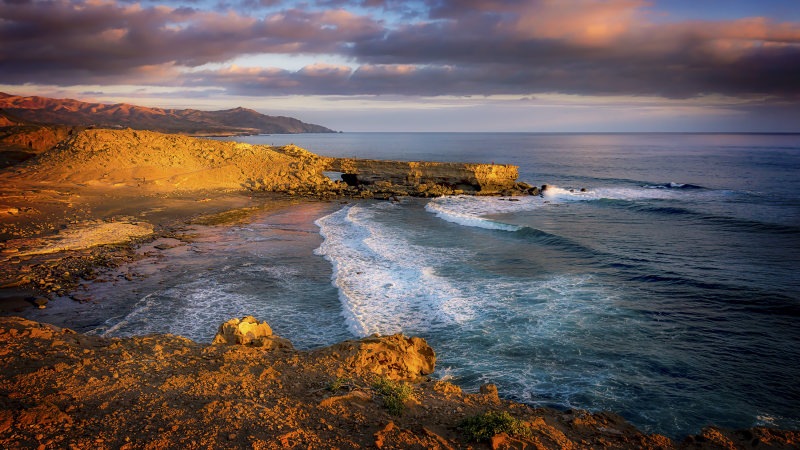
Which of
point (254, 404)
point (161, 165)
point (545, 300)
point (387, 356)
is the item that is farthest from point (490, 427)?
point (161, 165)

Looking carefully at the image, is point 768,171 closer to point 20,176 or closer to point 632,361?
point 632,361

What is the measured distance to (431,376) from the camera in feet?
31.6

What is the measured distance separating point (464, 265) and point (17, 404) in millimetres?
15558

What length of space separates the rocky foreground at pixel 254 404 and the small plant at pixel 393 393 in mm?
25

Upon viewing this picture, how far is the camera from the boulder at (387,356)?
8.74m

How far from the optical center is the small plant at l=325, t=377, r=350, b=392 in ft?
24.1

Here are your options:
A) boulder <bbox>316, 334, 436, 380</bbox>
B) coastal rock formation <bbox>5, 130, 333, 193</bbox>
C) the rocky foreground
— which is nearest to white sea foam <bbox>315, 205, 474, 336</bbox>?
boulder <bbox>316, 334, 436, 380</bbox>

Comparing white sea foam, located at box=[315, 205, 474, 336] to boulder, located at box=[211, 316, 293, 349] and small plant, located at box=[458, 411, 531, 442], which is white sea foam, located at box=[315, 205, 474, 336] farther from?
small plant, located at box=[458, 411, 531, 442]

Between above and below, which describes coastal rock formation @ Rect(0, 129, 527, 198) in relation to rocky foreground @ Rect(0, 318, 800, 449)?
above

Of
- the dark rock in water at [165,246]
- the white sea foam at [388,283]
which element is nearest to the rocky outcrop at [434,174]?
the white sea foam at [388,283]

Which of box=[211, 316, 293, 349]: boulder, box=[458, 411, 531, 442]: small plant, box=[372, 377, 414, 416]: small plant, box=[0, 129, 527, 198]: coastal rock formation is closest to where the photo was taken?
box=[458, 411, 531, 442]: small plant

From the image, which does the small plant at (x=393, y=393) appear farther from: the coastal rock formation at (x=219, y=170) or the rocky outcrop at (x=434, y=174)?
the rocky outcrop at (x=434, y=174)

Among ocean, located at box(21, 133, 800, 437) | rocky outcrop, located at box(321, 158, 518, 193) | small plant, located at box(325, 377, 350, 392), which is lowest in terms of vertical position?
ocean, located at box(21, 133, 800, 437)

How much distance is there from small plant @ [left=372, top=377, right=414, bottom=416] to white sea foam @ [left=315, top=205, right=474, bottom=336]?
4.45 m
